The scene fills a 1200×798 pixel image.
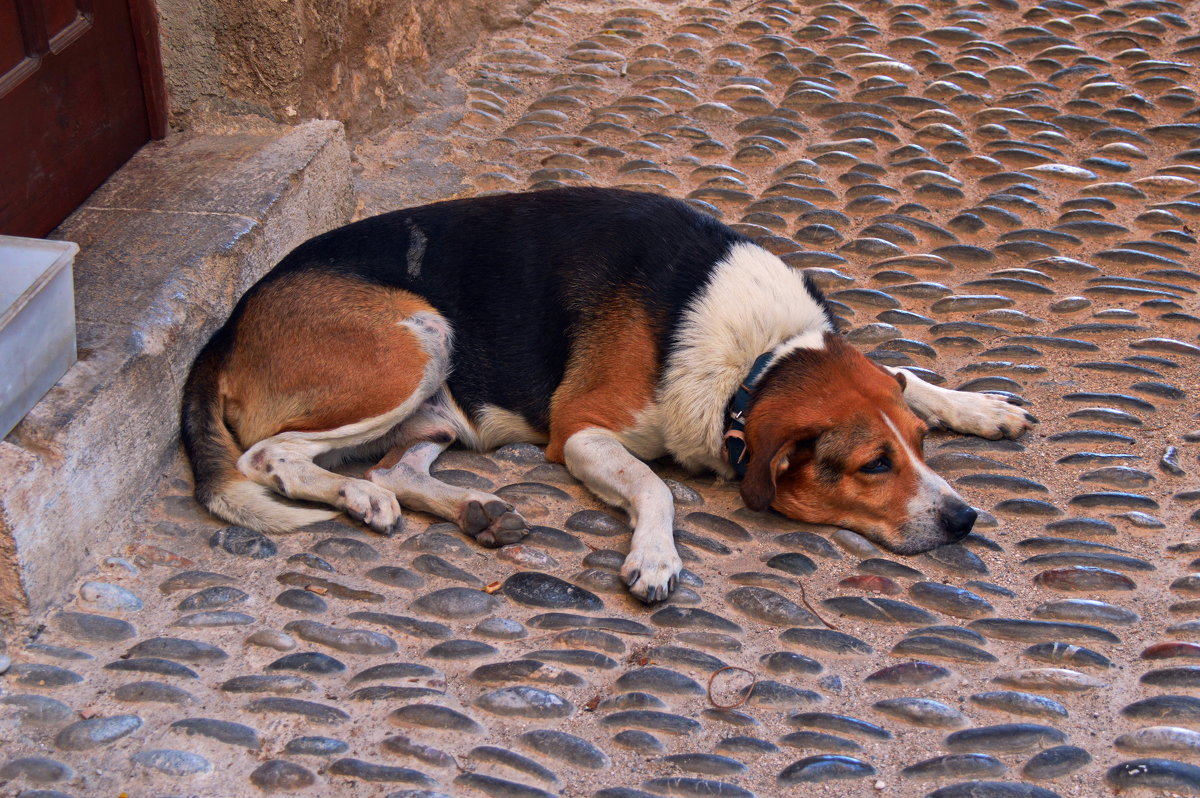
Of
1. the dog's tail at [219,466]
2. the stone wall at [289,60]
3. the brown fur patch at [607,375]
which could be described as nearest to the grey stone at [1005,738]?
the brown fur patch at [607,375]

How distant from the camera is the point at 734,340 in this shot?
3889 mm

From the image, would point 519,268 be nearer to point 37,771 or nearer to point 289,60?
point 289,60

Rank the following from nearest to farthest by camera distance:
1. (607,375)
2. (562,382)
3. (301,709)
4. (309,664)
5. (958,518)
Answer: (301,709) < (309,664) < (958,518) < (607,375) < (562,382)

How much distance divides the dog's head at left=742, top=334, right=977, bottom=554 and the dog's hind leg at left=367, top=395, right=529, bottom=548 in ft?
2.59

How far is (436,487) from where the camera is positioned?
3.86 meters

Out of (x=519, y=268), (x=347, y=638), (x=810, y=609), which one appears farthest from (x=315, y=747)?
(x=519, y=268)

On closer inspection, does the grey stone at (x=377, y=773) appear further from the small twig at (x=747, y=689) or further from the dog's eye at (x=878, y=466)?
the dog's eye at (x=878, y=466)

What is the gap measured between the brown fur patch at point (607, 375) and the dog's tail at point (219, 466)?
2.88ft

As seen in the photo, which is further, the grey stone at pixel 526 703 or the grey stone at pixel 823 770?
the grey stone at pixel 526 703

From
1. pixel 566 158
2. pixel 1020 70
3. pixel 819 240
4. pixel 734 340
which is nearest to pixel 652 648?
pixel 734 340

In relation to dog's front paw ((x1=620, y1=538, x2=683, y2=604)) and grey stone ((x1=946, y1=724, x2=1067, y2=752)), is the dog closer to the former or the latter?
dog's front paw ((x1=620, y1=538, x2=683, y2=604))

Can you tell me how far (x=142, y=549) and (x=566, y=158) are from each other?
3.06 meters

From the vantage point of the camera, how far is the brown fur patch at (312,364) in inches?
155

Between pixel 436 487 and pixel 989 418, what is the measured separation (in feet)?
6.43
